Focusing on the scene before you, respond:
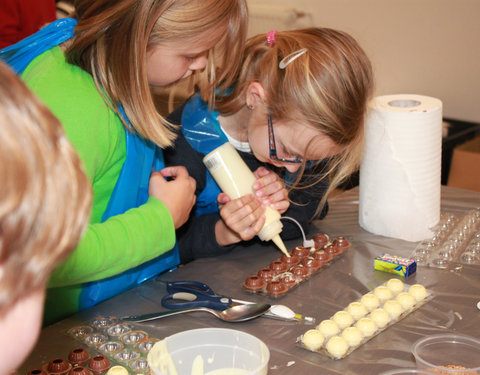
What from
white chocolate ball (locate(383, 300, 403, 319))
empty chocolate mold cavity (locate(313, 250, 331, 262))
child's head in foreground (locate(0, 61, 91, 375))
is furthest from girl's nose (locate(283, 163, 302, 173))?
child's head in foreground (locate(0, 61, 91, 375))

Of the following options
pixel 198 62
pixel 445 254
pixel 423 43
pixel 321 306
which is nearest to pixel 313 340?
pixel 321 306

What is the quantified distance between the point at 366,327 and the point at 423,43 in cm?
233

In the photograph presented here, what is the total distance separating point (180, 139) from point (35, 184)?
3.43 ft

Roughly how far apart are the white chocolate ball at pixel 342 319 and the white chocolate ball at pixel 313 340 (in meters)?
0.06

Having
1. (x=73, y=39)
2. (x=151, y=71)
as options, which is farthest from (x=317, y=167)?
(x=73, y=39)

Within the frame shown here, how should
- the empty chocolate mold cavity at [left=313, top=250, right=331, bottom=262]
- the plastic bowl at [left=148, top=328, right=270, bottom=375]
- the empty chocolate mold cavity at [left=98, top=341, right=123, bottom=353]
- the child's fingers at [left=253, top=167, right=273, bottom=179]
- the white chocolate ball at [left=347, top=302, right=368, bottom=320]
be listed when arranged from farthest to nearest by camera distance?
the child's fingers at [left=253, top=167, right=273, bottom=179] → the empty chocolate mold cavity at [left=313, top=250, right=331, bottom=262] → the white chocolate ball at [left=347, top=302, right=368, bottom=320] → the empty chocolate mold cavity at [left=98, top=341, right=123, bottom=353] → the plastic bowl at [left=148, top=328, right=270, bottom=375]

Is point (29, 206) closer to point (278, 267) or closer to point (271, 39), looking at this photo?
point (278, 267)

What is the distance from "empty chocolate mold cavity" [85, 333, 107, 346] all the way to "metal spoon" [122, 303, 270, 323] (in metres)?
0.07

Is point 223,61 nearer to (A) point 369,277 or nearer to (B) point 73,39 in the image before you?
(B) point 73,39

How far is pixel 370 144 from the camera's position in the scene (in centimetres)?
143

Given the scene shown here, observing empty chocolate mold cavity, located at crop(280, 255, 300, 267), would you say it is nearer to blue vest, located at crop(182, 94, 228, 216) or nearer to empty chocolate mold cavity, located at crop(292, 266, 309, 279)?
empty chocolate mold cavity, located at crop(292, 266, 309, 279)

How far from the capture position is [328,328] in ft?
3.28

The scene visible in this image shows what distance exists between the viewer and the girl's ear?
1.38 meters

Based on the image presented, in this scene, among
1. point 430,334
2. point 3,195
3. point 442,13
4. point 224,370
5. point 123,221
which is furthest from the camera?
point 442,13
